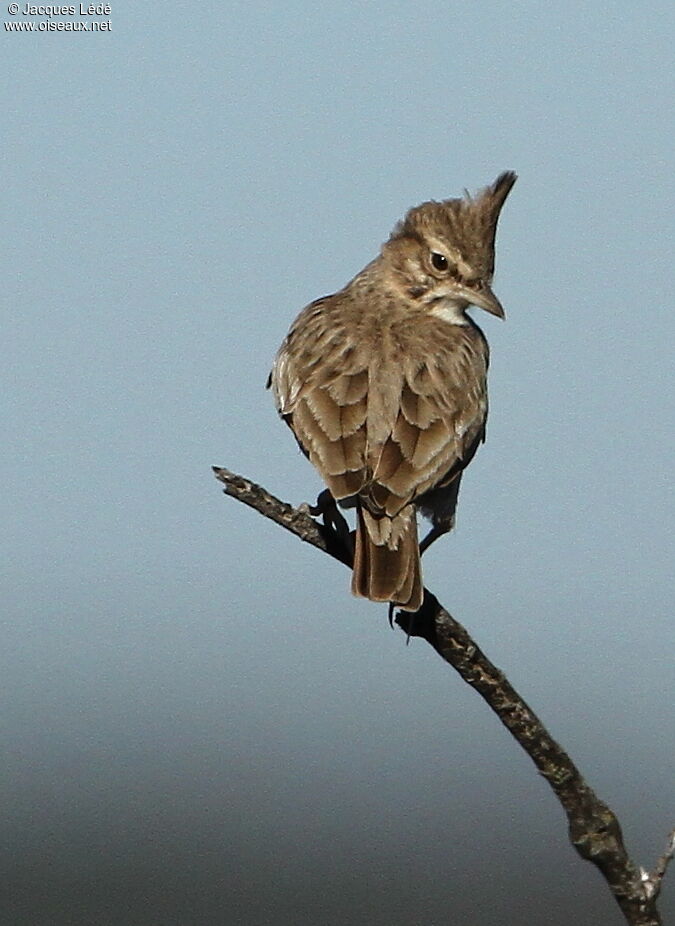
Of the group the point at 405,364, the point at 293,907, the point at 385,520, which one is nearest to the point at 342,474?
the point at 385,520

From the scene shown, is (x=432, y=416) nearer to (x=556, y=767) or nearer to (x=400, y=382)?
(x=400, y=382)

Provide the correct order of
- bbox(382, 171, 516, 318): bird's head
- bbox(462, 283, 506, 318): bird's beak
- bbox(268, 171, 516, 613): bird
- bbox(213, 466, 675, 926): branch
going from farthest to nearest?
bbox(382, 171, 516, 318): bird's head
bbox(462, 283, 506, 318): bird's beak
bbox(268, 171, 516, 613): bird
bbox(213, 466, 675, 926): branch

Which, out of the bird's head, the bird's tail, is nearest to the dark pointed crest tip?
the bird's head

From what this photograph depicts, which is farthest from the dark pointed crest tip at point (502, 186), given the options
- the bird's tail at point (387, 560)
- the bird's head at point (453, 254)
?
the bird's tail at point (387, 560)

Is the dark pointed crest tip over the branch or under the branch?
over

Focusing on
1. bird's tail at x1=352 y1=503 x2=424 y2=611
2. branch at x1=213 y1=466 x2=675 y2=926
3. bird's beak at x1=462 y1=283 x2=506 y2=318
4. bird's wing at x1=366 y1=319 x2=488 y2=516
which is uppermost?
bird's beak at x1=462 y1=283 x2=506 y2=318

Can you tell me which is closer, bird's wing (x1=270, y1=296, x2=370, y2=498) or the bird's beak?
bird's wing (x1=270, y1=296, x2=370, y2=498)

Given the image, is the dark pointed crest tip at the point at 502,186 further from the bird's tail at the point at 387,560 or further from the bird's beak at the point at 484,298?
the bird's tail at the point at 387,560

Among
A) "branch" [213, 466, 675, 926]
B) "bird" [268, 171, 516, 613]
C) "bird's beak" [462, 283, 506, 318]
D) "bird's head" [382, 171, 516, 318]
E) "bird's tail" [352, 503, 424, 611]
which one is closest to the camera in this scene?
"branch" [213, 466, 675, 926]

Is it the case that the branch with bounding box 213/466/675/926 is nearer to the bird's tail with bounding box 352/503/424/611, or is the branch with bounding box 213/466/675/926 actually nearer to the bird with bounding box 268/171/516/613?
the bird's tail with bounding box 352/503/424/611
